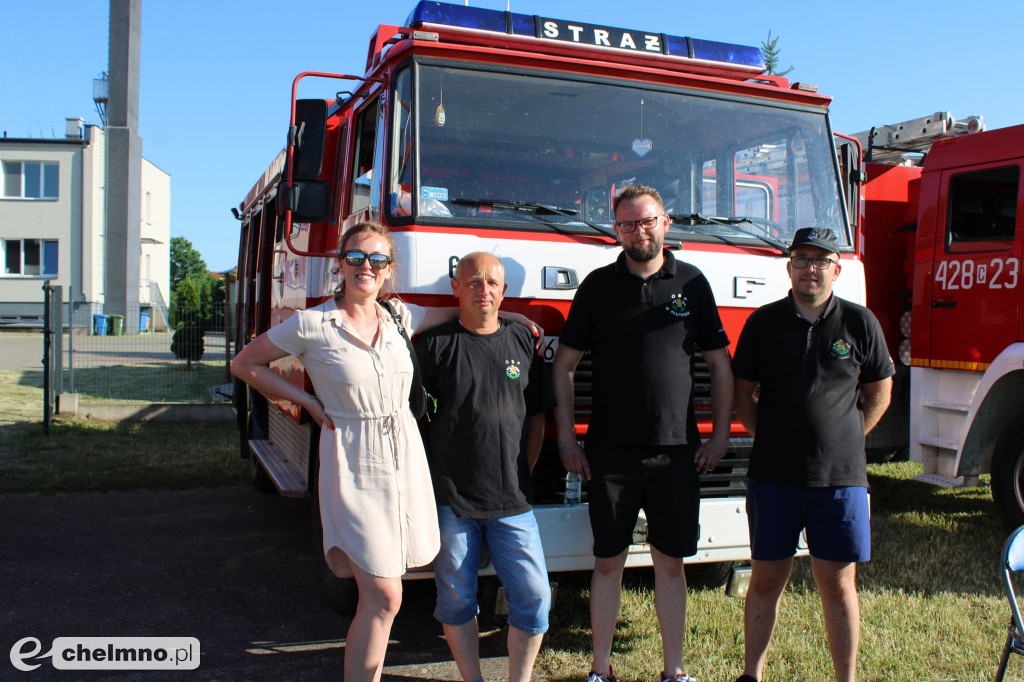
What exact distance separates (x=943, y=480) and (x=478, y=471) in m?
4.37

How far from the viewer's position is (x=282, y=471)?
525 cm

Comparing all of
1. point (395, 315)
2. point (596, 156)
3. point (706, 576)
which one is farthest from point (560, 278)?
point (706, 576)

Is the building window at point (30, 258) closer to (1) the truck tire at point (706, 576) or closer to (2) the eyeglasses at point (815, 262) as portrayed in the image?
(1) the truck tire at point (706, 576)

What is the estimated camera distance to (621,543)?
328 cm

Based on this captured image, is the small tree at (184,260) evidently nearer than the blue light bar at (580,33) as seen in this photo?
No

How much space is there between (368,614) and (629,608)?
1907 mm

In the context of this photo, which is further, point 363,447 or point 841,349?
point 841,349

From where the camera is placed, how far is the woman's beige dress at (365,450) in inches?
112

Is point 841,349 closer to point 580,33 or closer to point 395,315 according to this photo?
point 395,315

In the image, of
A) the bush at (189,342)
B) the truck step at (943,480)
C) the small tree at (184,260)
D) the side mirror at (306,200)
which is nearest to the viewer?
the side mirror at (306,200)

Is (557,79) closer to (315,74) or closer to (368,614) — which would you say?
(315,74)

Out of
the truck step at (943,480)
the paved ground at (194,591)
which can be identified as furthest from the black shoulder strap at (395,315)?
the truck step at (943,480)

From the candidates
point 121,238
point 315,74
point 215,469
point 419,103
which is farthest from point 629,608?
point 121,238

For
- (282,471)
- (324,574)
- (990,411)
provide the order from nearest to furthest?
(324,574)
(282,471)
(990,411)
